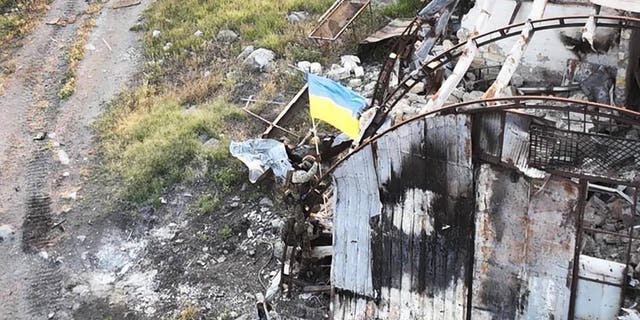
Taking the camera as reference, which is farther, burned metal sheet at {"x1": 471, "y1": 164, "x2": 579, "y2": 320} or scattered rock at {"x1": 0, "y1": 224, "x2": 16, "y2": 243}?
scattered rock at {"x1": 0, "y1": 224, "x2": 16, "y2": 243}

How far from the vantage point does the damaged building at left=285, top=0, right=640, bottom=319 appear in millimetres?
6766

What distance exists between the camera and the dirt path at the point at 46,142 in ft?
37.3

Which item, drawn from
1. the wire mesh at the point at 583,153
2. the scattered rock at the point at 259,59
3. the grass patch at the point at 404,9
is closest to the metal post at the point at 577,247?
the wire mesh at the point at 583,153

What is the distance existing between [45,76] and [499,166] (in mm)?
14031

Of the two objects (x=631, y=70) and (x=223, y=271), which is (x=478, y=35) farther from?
(x=223, y=271)

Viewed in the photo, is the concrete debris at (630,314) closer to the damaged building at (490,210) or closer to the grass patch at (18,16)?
the damaged building at (490,210)

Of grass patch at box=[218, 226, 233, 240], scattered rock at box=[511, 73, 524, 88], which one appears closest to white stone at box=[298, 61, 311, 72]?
grass patch at box=[218, 226, 233, 240]

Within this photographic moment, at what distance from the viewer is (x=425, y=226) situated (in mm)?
7781

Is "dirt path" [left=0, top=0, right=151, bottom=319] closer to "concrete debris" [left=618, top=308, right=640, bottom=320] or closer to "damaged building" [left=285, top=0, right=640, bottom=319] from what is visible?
"damaged building" [left=285, top=0, right=640, bottom=319]

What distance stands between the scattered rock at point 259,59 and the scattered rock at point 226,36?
1.29 meters

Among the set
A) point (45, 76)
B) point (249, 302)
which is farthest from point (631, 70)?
point (45, 76)

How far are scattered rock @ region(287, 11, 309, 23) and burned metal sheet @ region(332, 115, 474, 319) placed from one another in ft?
34.3

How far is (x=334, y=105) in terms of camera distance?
31.8ft

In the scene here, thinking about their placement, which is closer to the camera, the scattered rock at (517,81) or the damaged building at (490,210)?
the damaged building at (490,210)
